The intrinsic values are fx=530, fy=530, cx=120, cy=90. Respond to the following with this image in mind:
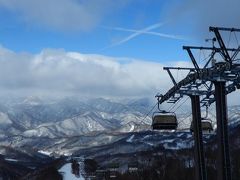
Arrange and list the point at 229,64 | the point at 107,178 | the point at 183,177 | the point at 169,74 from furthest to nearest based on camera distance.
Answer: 1. the point at 107,178
2. the point at 183,177
3. the point at 169,74
4. the point at 229,64

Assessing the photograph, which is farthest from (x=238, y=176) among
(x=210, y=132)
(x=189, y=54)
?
(x=189, y=54)

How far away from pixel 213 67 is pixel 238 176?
10343cm

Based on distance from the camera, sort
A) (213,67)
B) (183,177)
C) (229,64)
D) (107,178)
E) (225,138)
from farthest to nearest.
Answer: (107,178)
(183,177)
(225,138)
(213,67)
(229,64)

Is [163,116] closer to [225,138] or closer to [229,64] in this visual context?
[225,138]

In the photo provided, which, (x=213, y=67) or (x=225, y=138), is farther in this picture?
(x=225, y=138)

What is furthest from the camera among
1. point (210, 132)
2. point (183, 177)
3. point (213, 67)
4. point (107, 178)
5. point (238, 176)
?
point (107, 178)

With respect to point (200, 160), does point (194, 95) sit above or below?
above

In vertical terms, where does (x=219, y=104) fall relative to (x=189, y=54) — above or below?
below

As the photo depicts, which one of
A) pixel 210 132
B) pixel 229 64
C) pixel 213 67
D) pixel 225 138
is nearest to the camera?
pixel 229 64

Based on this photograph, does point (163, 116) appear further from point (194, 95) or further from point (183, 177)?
point (183, 177)

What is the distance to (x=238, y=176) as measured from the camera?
130 metres

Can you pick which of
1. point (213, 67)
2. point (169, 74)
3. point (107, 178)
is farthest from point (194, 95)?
point (107, 178)

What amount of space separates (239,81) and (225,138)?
12.7 feet

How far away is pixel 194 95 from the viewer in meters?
42.6
